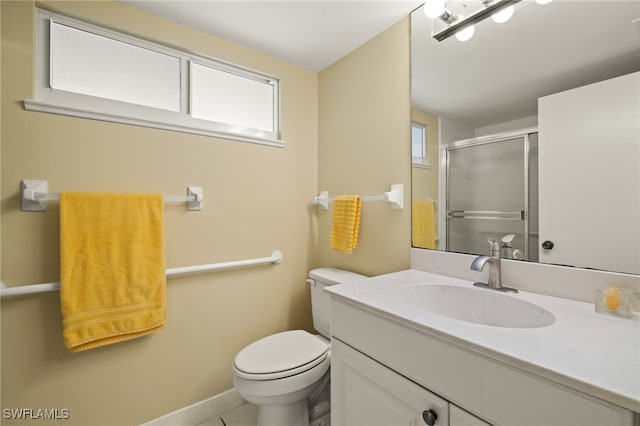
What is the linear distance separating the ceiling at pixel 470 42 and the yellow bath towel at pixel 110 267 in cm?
99

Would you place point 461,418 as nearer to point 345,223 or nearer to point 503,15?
point 345,223

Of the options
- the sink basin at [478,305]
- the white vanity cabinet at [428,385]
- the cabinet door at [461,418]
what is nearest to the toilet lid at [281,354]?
the white vanity cabinet at [428,385]

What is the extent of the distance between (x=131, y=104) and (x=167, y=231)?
0.64 m

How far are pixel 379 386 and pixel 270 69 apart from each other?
1.79 meters

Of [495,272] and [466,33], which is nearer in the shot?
[495,272]

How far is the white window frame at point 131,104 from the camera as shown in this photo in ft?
3.75

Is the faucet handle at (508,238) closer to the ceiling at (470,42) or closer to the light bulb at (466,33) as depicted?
the ceiling at (470,42)

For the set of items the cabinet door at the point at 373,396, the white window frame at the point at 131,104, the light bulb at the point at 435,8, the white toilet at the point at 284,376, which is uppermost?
the light bulb at the point at 435,8

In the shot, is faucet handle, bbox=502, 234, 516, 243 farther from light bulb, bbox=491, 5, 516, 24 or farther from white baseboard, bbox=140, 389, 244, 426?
white baseboard, bbox=140, 389, 244, 426

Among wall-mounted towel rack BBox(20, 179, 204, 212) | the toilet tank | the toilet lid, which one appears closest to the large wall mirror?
the toilet tank

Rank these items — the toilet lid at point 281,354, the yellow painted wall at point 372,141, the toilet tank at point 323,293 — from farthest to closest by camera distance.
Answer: the toilet tank at point 323,293, the yellow painted wall at point 372,141, the toilet lid at point 281,354

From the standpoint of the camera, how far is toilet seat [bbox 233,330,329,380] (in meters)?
1.15

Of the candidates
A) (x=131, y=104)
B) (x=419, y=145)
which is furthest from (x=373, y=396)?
(x=131, y=104)

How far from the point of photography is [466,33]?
117cm
